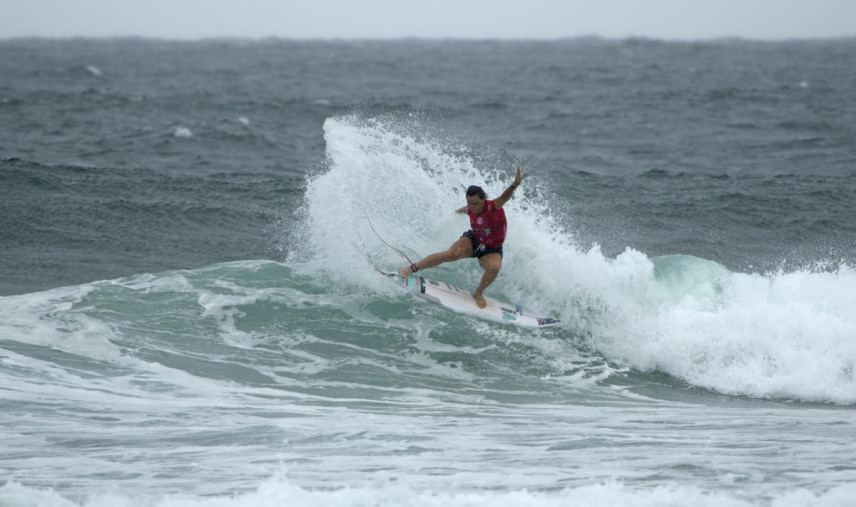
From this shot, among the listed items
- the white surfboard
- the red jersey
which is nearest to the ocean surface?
the white surfboard

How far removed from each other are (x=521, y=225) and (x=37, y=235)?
27.2ft

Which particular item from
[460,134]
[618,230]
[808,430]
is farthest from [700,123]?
[808,430]

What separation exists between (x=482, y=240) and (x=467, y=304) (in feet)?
2.79

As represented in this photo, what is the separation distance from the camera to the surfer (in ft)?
31.9

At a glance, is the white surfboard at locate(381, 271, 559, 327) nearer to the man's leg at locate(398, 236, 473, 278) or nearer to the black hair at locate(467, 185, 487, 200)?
the man's leg at locate(398, 236, 473, 278)

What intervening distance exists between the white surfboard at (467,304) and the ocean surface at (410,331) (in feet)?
0.50

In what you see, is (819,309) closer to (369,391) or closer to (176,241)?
(369,391)

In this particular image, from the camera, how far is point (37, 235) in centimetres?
1402

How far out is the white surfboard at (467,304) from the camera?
10141 mm

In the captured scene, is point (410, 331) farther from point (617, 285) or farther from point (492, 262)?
point (617, 285)

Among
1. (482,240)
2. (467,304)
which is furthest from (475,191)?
(467,304)

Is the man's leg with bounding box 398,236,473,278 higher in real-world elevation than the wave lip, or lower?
higher

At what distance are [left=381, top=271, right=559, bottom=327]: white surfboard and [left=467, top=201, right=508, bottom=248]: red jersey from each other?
808mm

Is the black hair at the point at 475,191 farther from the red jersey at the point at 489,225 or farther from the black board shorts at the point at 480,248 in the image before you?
the black board shorts at the point at 480,248
